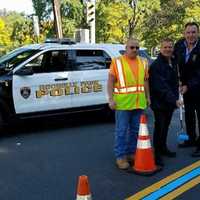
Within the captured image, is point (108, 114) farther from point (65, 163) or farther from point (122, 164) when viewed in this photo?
point (122, 164)

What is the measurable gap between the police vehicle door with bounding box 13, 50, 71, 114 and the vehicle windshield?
5.4 inches

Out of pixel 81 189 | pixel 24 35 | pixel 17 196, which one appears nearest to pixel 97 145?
pixel 17 196

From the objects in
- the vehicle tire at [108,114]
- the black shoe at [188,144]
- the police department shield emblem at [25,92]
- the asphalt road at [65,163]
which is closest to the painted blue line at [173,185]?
the asphalt road at [65,163]

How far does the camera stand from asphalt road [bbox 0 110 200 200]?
18.2 ft

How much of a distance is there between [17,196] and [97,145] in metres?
2.70

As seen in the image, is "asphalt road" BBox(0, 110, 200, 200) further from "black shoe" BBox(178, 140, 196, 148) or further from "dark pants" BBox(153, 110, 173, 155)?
"dark pants" BBox(153, 110, 173, 155)

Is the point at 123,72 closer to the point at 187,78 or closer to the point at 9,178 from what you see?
the point at 187,78

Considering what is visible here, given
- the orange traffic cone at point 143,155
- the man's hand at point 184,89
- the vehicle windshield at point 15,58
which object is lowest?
the orange traffic cone at point 143,155

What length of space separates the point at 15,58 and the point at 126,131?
3.22 meters

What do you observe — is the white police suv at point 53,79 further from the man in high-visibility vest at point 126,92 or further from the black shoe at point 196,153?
the black shoe at point 196,153

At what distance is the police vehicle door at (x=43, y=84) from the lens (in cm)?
841

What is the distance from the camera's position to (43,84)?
8633 mm

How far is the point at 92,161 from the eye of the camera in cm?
690

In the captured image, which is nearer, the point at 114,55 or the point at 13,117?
the point at 13,117
